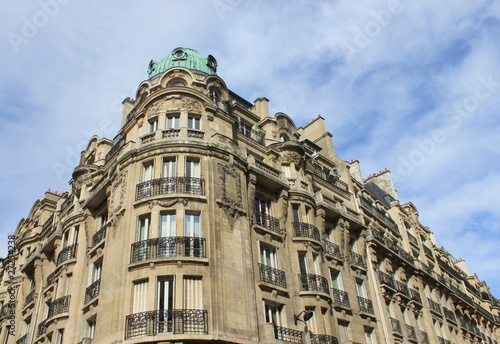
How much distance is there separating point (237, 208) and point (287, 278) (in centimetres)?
370

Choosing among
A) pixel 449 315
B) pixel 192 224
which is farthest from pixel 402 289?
pixel 192 224

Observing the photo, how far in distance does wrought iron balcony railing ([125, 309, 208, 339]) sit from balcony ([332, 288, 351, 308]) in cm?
825

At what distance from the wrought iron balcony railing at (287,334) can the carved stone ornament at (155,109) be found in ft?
34.0

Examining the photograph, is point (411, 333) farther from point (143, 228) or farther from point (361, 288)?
point (143, 228)

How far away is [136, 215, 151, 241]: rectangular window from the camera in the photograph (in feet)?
55.6

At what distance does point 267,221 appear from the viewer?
20281 millimetres

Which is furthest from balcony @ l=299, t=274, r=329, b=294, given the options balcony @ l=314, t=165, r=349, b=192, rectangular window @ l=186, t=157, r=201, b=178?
balcony @ l=314, t=165, r=349, b=192

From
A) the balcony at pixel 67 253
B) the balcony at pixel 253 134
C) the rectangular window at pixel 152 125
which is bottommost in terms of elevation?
the balcony at pixel 67 253

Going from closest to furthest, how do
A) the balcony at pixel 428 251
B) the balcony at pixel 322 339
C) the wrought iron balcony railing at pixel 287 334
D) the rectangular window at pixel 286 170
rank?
the wrought iron balcony railing at pixel 287 334 < the balcony at pixel 322 339 < the rectangular window at pixel 286 170 < the balcony at pixel 428 251

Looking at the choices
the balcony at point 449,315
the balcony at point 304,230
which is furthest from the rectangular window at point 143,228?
the balcony at point 449,315

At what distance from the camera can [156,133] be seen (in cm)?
1941

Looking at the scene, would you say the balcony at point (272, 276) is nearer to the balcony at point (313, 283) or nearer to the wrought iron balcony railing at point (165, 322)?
the balcony at point (313, 283)

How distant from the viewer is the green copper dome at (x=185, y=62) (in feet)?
80.6

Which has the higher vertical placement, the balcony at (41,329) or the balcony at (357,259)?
the balcony at (357,259)
